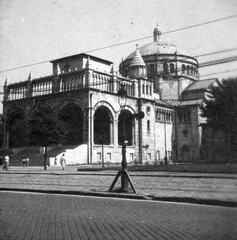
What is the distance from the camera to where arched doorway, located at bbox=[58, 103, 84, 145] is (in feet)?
135

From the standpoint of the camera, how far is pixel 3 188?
13.2m

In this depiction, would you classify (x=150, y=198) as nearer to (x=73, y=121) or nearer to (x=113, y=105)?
(x=73, y=121)

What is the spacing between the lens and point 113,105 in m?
42.8

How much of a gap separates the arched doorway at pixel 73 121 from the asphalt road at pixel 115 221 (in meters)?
31.8

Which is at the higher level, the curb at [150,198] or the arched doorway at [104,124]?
the arched doorway at [104,124]

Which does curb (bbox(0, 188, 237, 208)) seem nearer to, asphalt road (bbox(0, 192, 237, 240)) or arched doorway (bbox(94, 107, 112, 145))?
asphalt road (bbox(0, 192, 237, 240))

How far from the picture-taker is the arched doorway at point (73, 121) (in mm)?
41031

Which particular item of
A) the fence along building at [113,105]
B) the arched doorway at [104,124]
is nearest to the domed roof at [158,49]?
the fence along building at [113,105]

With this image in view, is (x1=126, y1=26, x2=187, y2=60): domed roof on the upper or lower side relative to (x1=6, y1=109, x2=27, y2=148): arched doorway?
upper

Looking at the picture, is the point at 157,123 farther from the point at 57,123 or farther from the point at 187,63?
the point at 57,123

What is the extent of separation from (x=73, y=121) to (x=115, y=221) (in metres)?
35.5

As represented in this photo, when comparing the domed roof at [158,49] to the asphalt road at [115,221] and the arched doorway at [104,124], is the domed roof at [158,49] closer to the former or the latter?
the arched doorway at [104,124]

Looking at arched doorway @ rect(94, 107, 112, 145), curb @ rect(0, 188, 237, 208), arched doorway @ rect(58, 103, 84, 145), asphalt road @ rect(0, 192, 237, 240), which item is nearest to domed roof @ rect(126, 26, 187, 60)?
arched doorway @ rect(94, 107, 112, 145)

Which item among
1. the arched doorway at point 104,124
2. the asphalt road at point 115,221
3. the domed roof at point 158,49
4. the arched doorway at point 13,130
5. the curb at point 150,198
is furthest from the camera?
the domed roof at point 158,49
